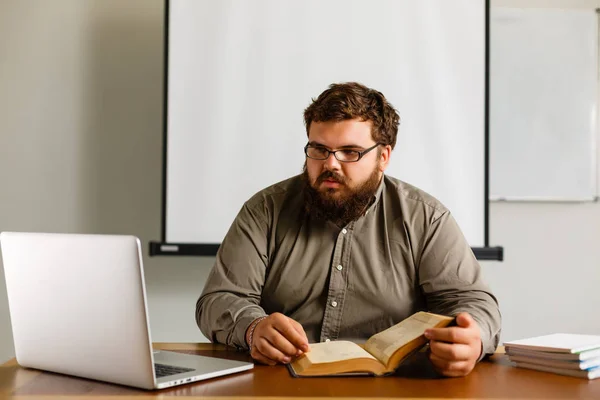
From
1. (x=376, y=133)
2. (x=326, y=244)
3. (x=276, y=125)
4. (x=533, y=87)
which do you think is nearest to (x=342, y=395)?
(x=326, y=244)

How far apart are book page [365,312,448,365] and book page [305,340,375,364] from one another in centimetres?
3

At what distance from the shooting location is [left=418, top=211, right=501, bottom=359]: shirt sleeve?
1564mm

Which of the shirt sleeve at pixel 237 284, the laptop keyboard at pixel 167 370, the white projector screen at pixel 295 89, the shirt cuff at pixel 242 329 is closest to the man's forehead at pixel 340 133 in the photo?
the shirt sleeve at pixel 237 284

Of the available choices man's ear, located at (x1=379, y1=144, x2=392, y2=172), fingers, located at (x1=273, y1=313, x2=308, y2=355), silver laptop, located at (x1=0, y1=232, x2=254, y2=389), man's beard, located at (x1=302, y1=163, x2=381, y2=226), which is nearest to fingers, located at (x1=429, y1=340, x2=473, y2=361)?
fingers, located at (x1=273, y1=313, x2=308, y2=355)

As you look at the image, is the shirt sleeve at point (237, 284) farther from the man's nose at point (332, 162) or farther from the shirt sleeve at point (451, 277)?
the shirt sleeve at point (451, 277)

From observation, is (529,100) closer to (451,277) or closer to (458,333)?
(451,277)

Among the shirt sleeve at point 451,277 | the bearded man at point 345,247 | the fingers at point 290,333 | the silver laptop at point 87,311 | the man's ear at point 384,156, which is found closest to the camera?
the silver laptop at point 87,311

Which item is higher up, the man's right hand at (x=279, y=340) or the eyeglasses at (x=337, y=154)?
the eyeglasses at (x=337, y=154)

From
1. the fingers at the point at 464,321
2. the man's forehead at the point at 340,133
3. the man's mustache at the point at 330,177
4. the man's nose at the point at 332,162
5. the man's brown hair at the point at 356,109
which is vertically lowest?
the fingers at the point at 464,321

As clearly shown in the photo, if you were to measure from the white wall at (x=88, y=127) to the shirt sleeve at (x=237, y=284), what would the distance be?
46.4 inches

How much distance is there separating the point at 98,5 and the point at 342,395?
2.39 m

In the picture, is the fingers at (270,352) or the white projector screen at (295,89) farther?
the white projector screen at (295,89)

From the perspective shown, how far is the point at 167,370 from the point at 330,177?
2.45 feet

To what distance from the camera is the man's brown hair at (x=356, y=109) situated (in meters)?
1.76
